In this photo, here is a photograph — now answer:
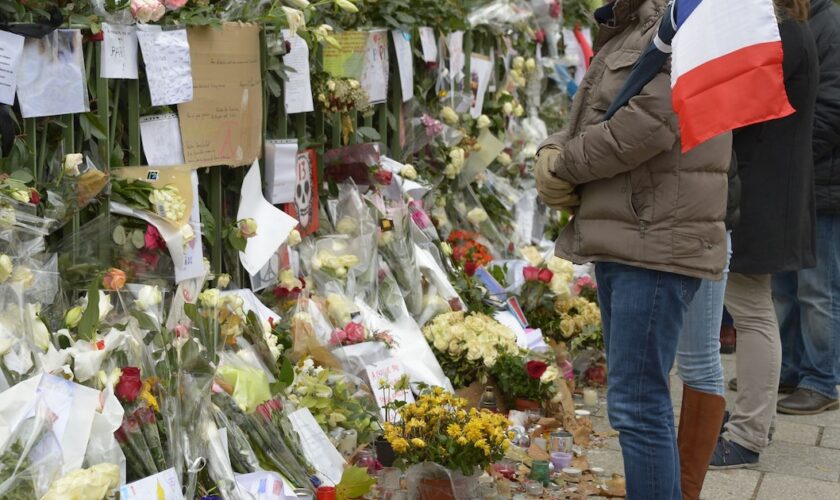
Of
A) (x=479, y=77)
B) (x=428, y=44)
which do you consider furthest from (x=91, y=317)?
(x=479, y=77)

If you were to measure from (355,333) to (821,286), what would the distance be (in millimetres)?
2231

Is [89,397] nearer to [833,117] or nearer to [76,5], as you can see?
[76,5]

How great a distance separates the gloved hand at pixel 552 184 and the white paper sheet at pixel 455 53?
9.30ft

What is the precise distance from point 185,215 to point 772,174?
7.00 feet

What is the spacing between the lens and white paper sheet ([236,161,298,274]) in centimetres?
401

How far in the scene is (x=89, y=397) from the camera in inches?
106

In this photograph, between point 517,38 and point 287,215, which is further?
point 517,38

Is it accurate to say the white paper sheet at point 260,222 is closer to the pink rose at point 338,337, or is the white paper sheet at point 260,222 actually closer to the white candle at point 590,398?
the pink rose at point 338,337

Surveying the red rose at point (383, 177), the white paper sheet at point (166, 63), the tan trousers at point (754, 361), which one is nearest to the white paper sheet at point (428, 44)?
the red rose at point (383, 177)

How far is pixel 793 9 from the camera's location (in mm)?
3701

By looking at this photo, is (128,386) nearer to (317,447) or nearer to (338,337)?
(317,447)

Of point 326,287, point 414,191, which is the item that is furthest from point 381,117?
point 326,287

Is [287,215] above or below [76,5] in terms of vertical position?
below

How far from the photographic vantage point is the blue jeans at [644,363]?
2.85m
